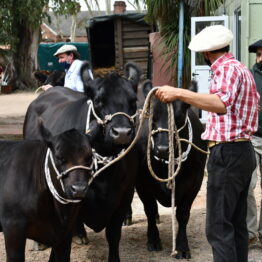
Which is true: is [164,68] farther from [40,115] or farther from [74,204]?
[74,204]

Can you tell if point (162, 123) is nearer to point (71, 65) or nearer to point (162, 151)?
point (162, 151)

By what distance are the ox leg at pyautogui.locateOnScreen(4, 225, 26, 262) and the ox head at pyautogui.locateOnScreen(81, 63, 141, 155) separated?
94cm

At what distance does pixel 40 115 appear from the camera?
7215 mm

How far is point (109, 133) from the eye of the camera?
467 centimetres

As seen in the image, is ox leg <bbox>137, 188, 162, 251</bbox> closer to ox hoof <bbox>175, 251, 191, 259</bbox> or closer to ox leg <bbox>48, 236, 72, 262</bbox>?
ox hoof <bbox>175, 251, 191, 259</bbox>

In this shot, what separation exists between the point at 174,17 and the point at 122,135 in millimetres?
10262

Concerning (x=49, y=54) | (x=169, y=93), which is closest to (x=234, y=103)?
(x=169, y=93)

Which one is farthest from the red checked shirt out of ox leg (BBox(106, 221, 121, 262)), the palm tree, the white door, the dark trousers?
the palm tree

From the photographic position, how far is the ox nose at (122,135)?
453 cm

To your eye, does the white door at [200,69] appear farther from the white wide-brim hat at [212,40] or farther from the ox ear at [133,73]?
the white wide-brim hat at [212,40]

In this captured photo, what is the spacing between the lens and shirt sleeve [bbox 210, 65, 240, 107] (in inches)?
156

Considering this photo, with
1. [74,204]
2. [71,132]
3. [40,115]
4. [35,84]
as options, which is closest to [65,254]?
[74,204]

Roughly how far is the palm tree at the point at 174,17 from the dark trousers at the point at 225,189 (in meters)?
9.33

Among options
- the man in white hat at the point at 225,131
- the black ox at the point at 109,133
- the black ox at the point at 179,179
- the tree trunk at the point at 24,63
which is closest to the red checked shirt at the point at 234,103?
the man in white hat at the point at 225,131
